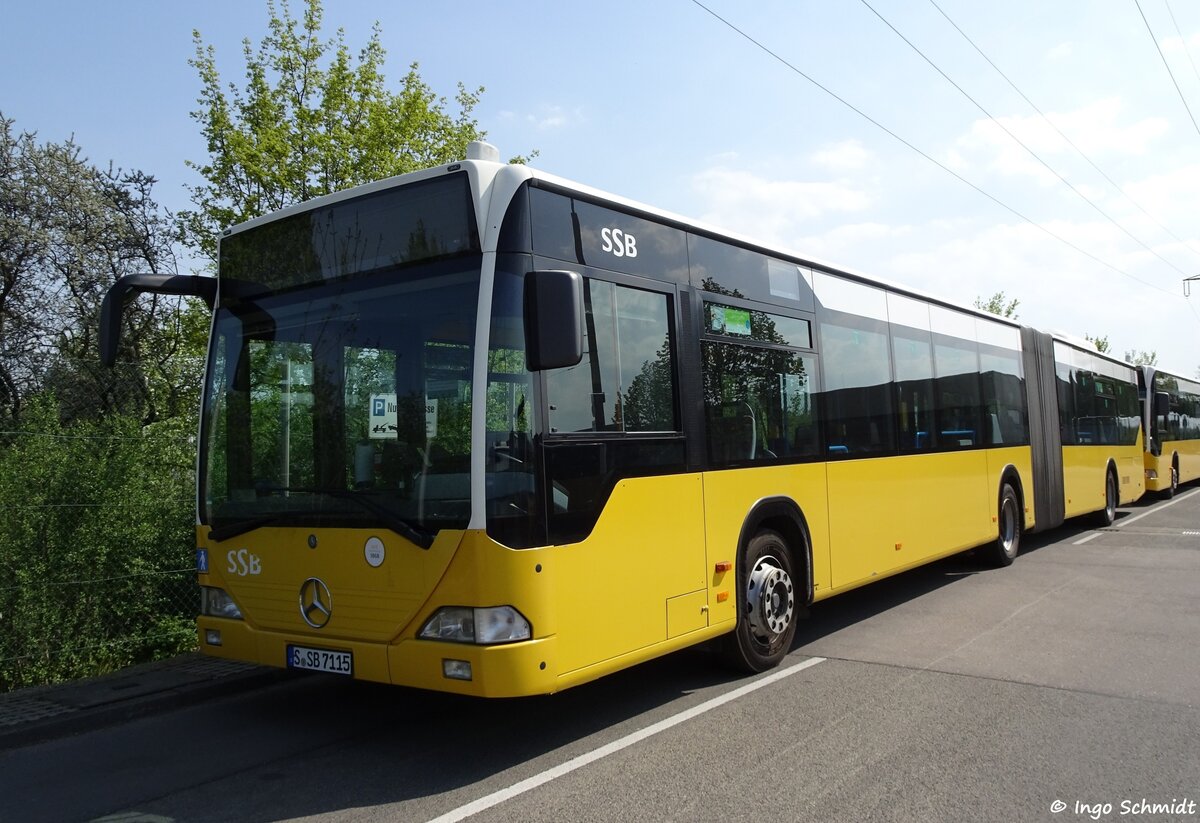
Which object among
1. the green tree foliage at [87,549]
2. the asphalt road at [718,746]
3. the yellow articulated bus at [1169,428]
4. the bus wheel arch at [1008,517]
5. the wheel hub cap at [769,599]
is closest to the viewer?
the asphalt road at [718,746]

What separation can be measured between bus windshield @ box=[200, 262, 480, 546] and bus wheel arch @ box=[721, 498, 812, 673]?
8.52 feet

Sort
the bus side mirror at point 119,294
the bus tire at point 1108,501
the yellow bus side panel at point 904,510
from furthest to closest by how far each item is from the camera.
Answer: the bus tire at point 1108,501, the yellow bus side panel at point 904,510, the bus side mirror at point 119,294

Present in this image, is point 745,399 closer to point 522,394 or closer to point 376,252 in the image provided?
point 522,394

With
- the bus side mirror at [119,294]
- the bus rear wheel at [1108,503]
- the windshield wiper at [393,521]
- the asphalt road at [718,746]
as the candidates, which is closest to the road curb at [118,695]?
the asphalt road at [718,746]

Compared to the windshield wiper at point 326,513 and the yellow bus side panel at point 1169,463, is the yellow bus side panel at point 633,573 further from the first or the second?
the yellow bus side panel at point 1169,463

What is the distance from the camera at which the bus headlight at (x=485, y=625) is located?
4688 mm

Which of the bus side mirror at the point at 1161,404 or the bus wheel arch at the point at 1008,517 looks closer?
the bus wheel arch at the point at 1008,517

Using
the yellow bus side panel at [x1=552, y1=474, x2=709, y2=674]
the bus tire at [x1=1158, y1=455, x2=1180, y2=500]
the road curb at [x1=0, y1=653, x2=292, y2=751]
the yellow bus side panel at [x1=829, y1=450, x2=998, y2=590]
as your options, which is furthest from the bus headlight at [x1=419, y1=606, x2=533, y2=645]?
the bus tire at [x1=1158, y1=455, x2=1180, y2=500]

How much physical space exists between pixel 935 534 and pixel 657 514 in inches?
209

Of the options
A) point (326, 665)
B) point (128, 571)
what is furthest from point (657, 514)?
point (128, 571)

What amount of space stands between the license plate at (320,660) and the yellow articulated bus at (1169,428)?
2239cm

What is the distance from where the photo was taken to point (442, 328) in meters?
5.08

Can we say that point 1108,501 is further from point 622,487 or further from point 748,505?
point 622,487

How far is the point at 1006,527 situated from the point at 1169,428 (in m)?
15.2
